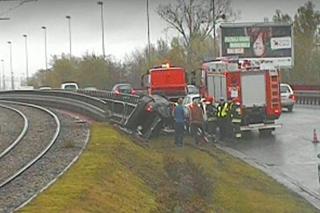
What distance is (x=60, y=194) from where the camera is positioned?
11.9 metres

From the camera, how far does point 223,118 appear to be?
89.4 feet

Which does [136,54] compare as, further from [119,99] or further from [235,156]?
[235,156]

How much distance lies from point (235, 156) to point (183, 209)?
10.5 m

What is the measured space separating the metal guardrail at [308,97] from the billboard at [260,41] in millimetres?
2551

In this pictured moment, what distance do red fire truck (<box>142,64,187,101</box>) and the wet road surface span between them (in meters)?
6.68

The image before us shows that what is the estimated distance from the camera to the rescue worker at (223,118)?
27.2m

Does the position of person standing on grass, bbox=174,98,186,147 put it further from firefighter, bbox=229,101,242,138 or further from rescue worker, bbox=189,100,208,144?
firefighter, bbox=229,101,242,138

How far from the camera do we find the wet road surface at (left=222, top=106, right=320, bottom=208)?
59.4 feet

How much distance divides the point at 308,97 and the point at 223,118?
27.9 m

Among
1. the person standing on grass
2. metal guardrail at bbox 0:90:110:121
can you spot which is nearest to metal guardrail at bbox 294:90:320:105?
metal guardrail at bbox 0:90:110:121

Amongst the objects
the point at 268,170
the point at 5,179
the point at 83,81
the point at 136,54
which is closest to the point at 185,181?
the point at 5,179

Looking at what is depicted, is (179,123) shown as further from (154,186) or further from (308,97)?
(308,97)

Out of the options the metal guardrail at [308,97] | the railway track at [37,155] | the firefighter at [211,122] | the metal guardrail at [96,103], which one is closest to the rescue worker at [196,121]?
the metal guardrail at [96,103]

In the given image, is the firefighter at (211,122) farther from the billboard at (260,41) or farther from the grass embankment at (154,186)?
the billboard at (260,41)
